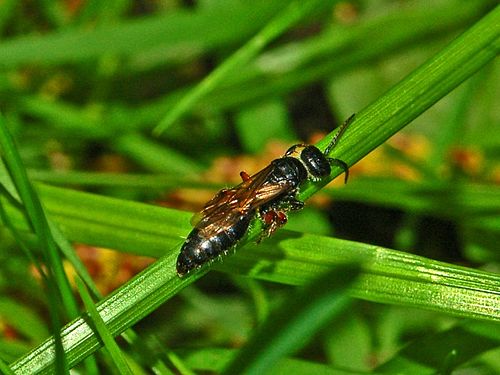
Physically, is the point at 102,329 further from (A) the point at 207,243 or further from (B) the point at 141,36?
(B) the point at 141,36

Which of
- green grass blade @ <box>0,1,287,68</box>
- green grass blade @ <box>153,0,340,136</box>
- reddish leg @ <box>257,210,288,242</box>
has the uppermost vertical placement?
green grass blade @ <box>0,1,287,68</box>

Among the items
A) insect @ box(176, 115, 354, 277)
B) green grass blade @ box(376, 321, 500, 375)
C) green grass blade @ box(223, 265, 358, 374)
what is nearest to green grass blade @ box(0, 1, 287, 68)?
insect @ box(176, 115, 354, 277)

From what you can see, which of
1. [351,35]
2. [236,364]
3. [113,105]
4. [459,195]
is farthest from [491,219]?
[113,105]

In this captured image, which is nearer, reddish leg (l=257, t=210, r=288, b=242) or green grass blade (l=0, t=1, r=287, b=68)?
reddish leg (l=257, t=210, r=288, b=242)

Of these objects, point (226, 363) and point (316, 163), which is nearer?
point (316, 163)

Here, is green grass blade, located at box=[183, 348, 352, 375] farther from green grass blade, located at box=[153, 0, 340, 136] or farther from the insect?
green grass blade, located at box=[153, 0, 340, 136]

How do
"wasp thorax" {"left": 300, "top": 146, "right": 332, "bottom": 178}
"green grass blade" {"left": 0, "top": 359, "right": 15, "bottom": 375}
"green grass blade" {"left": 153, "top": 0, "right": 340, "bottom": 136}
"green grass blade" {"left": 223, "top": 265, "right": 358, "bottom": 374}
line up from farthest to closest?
"green grass blade" {"left": 153, "top": 0, "right": 340, "bottom": 136} < "wasp thorax" {"left": 300, "top": 146, "right": 332, "bottom": 178} < "green grass blade" {"left": 0, "top": 359, "right": 15, "bottom": 375} < "green grass blade" {"left": 223, "top": 265, "right": 358, "bottom": 374}

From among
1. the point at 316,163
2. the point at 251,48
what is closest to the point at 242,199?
the point at 316,163
